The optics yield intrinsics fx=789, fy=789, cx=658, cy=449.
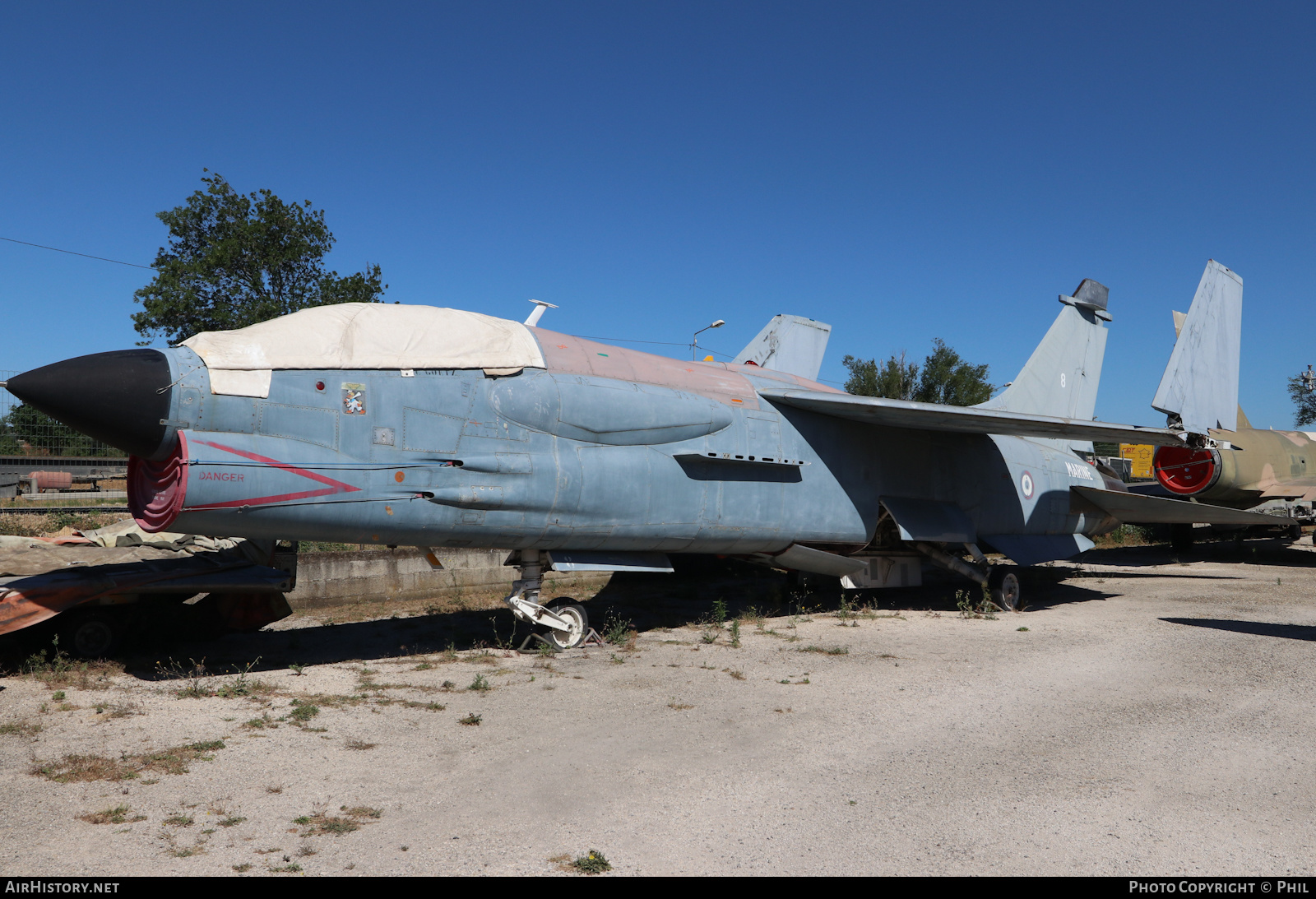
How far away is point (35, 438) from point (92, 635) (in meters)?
10.6

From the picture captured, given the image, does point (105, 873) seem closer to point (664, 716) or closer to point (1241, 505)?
point (664, 716)

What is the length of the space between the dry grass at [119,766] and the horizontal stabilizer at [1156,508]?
14448 millimetres

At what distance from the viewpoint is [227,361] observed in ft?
24.5

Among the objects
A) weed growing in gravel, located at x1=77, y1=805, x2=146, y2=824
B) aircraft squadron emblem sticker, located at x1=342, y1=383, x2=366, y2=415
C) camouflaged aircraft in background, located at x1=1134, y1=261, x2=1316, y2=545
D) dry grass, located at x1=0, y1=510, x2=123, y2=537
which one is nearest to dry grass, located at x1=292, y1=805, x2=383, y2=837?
weed growing in gravel, located at x1=77, y1=805, x2=146, y2=824

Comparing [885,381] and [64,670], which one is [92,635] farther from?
[885,381]

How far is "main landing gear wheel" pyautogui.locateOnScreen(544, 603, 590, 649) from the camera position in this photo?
31.1 ft

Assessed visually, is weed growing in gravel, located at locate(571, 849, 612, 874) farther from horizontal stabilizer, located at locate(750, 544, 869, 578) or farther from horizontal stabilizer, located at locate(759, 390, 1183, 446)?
horizontal stabilizer, located at locate(759, 390, 1183, 446)

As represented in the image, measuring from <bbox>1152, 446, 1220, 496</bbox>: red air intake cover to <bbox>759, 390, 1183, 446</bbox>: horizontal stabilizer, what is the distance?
7872mm

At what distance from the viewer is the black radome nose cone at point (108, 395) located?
22.5 ft

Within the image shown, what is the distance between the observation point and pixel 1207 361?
1420 cm

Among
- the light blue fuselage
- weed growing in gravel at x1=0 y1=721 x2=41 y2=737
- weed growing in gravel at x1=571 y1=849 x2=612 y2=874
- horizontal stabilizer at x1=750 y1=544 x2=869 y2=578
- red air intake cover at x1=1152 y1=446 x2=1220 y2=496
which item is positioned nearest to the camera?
weed growing in gravel at x1=571 y1=849 x2=612 y2=874

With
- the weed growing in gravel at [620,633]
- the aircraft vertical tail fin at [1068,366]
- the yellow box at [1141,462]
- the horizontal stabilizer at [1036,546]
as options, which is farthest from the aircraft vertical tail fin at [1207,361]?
the yellow box at [1141,462]

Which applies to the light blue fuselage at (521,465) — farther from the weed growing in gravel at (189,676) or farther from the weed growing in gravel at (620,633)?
the weed growing in gravel at (189,676)
